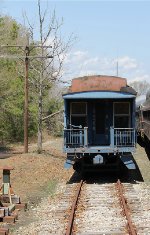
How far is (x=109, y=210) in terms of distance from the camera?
12109 mm

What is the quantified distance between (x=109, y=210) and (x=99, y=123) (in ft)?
20.2

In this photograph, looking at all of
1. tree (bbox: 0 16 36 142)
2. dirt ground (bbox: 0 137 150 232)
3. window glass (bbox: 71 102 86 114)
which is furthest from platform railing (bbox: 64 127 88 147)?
tree (bbox: 0 16 36 142)

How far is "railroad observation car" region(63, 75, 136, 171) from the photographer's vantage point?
55.1 feet

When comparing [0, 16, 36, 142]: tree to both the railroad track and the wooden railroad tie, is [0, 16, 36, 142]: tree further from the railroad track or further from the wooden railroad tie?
the wooden railroad tie

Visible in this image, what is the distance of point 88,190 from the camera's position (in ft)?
50.2

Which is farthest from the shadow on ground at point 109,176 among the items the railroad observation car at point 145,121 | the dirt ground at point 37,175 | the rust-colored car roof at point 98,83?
the railroad observation car at point 145,121

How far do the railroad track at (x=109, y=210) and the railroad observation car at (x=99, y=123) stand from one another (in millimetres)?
1391

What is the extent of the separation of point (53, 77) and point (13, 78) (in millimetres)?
11944

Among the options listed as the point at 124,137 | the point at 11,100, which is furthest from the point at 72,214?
the point at 11,100

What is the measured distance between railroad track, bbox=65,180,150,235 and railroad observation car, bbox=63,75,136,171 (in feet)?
4.56

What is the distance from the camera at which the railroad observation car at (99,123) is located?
16797 mm

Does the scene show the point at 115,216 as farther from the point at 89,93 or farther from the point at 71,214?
the point at 89,93

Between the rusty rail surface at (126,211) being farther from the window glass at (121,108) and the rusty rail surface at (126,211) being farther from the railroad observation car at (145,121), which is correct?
the railroad observation car at (145,121)

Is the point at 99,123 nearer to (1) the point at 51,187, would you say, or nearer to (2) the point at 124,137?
(2) the point at 124,137
